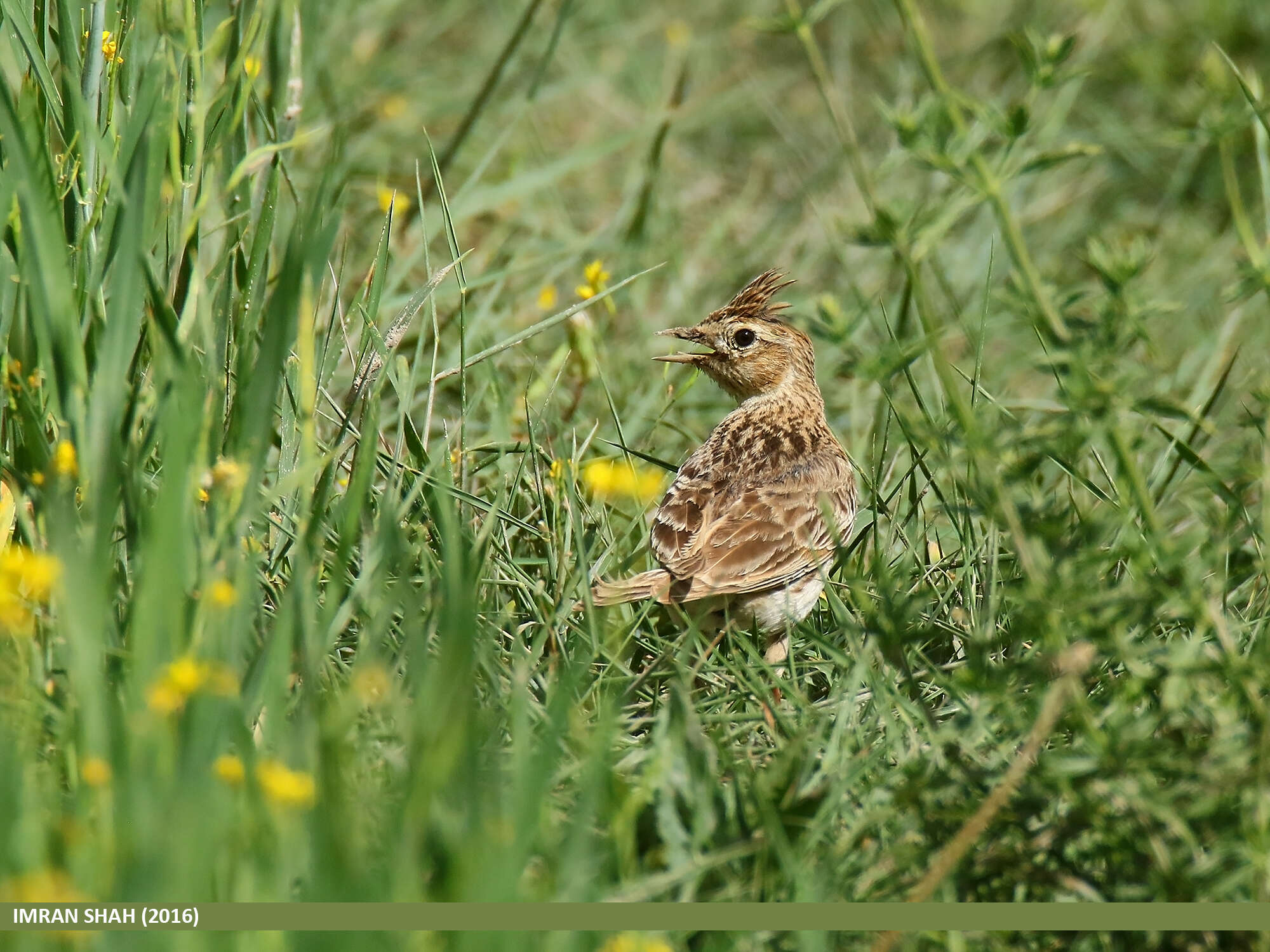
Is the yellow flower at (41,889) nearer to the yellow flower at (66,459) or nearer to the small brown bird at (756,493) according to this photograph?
the yellow flower at (66,459)

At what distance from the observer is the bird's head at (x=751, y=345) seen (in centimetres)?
544

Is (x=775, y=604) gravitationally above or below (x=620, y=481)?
below

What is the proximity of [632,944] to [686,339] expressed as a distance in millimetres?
3193

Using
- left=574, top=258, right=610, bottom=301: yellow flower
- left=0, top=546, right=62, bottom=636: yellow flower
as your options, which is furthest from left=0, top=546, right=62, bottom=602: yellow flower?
left=574, top=258, right=610, bottom=301: yellow flower

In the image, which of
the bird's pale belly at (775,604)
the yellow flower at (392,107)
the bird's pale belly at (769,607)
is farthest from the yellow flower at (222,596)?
the yellow flower at (392,107)

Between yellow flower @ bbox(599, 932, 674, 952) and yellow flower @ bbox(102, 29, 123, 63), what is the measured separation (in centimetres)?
278

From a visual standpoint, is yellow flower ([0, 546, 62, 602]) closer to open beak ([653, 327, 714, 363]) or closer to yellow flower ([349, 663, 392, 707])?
yellow flower ([349, 663, 392, 707])

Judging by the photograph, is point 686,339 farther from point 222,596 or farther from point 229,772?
point 229,772

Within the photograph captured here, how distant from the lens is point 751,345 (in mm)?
5539

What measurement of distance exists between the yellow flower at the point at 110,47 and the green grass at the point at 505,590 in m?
0.07

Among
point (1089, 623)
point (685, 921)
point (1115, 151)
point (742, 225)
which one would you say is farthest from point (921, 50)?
point (1115, 151)

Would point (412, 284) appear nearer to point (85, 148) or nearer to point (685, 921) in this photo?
point (85, 148)

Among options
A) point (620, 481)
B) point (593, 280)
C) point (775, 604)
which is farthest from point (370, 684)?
point (593, 280)

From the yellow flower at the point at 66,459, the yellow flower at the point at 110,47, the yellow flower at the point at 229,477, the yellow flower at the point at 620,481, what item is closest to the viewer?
the yellow flower at the point at 229,477
